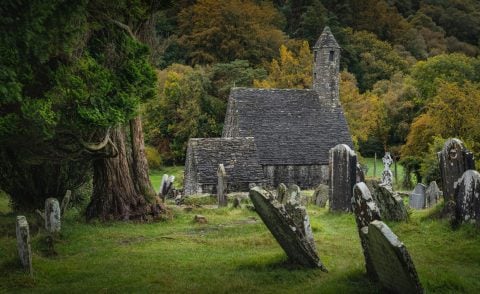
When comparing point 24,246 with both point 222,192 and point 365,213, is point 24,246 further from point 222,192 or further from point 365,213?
point 222,192

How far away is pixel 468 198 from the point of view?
40.8ft

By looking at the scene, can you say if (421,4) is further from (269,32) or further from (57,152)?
(57,152)

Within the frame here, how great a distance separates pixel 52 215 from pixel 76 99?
10.9 feet

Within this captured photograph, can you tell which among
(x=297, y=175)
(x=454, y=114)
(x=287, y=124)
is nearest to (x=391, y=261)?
(x=297, y=175)

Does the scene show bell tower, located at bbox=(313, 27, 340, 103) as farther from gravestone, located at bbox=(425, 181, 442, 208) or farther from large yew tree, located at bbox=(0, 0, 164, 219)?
large yew tree, located at bbox=(0, 0, 164, 219)

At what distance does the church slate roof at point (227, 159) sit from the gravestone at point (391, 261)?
21.4 m

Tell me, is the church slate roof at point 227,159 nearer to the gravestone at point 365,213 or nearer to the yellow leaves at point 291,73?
the gravestone at point 365,213

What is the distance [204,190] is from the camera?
97.1 ft

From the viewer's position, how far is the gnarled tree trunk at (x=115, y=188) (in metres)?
16.5

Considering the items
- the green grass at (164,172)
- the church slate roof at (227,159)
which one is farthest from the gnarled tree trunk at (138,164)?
the green grass at (164,172)

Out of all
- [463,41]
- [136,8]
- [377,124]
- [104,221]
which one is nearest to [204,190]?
[104,221]

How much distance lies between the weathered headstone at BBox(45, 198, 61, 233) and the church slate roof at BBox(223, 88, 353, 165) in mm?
20737

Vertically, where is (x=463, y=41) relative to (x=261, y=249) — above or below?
above

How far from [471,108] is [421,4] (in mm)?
58554
